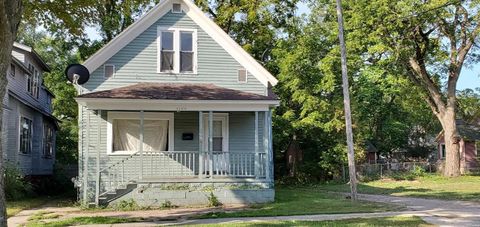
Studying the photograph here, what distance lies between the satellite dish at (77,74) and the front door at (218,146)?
14.9ft

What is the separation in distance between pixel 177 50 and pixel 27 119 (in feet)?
33.5

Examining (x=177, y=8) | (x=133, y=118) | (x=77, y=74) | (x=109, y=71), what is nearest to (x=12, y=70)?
(x=109, y=71)

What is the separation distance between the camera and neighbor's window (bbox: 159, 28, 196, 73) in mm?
18656

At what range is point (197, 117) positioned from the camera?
18703 mm

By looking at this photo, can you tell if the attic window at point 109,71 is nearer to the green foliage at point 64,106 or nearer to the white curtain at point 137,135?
the white curtain at point 137,135

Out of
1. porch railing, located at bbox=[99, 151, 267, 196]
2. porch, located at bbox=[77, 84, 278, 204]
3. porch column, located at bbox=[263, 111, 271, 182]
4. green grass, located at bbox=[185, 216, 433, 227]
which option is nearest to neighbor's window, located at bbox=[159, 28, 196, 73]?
porch, located at bbox=[77, 84, 278, 204]

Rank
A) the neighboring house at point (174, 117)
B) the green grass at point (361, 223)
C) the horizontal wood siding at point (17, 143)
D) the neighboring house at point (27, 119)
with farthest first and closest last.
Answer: the neighboring house at point (27, 119) < the horizontal wood siding at point (17, 143) < the neighboring house at point (174, 117) < the green grass at point (361, 223)

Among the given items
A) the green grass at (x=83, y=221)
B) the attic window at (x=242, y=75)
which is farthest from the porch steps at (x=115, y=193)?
the attic window at (x=242, y=75)

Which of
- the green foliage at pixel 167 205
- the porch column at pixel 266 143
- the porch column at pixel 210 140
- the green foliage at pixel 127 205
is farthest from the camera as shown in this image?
the porch column at pixel 266 143

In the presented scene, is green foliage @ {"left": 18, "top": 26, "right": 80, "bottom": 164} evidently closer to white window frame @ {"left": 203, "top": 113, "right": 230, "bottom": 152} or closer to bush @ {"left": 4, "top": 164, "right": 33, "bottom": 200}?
bush @ {"left": 4, "top": 164, "right": 33, "bottom": 200}

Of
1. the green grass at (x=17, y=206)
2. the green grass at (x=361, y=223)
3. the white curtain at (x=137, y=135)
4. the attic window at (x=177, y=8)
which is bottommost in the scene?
the green grass at (x=17, y=206)

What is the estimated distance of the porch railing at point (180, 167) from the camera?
55.6 feet

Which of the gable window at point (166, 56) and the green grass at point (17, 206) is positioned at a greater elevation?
the gable window at point (166, 56)

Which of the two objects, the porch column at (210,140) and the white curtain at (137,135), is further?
the white curtain at (137,135)
